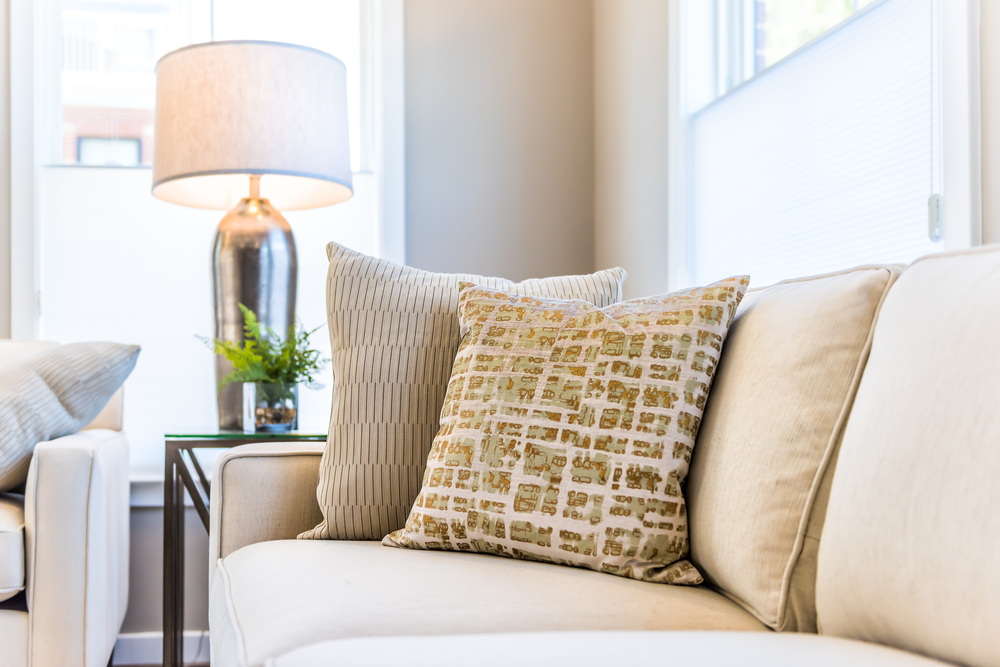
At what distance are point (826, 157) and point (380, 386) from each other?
3.29 ft

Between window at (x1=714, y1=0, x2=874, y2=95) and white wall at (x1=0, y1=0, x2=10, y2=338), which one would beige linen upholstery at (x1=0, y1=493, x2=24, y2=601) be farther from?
window at (x1=714, y1=0, x2=874, y2=95)

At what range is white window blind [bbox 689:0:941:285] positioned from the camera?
1323mm

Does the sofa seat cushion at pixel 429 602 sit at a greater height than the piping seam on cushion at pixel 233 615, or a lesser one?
greater

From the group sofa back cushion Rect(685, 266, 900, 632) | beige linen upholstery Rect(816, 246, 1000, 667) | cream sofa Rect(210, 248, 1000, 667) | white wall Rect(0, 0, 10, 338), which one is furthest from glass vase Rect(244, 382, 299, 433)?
beige linen upholstery Rect(816, 246, 1000, 667)

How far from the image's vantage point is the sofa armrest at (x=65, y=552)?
1463 mm

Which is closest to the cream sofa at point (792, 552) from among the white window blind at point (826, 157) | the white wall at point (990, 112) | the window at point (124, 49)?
the white wall at point (990, 112)

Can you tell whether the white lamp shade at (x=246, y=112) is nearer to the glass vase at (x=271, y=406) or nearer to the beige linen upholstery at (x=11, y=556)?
the glass vase at (x=271, y=406)

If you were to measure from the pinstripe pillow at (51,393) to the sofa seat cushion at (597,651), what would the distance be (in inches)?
45.2

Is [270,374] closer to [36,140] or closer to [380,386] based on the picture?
[380,386]

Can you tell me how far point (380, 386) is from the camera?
4.24ft

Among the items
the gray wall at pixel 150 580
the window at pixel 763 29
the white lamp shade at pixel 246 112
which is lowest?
the gray wall at pixel 150 580

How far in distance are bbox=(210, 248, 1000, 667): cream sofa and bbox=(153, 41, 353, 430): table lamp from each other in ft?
3.30

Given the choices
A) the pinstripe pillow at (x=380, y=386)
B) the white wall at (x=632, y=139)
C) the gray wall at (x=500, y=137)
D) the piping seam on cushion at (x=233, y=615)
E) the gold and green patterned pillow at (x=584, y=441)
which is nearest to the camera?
the piping seam on cushion at (x=233, y=615)

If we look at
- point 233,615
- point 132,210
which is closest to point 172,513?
point 233,615
